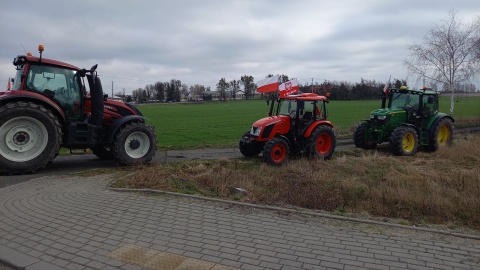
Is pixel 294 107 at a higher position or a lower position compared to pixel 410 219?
higher

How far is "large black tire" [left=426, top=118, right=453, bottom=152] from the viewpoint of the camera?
1373 centimetres

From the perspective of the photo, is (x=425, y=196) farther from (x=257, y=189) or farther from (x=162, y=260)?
(x=162, y=260)

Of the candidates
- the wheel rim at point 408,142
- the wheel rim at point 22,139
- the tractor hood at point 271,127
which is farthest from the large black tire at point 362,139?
the wheel rim at point 22,139

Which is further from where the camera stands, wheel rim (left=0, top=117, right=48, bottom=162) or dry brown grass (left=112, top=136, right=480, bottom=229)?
wheel rim (left=0, top=117, right=48, bottom=162)

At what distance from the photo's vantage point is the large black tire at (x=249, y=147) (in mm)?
11390

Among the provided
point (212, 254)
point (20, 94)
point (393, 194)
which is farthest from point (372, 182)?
point (20, 94)

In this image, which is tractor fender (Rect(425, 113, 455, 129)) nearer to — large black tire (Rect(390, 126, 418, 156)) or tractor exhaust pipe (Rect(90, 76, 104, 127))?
large black tire (Rect(390, 126, 418, 156))

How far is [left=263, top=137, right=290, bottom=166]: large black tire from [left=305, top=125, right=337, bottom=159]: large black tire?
0.78 m

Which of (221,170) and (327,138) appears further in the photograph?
(327,138)

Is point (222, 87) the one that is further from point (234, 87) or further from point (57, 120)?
point (57, 120)

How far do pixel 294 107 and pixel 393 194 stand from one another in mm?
5349

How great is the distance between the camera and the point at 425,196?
253 inches

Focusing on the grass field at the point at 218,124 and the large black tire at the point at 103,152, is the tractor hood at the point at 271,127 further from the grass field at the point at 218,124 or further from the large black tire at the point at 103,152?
the grass field at the point at 218,124

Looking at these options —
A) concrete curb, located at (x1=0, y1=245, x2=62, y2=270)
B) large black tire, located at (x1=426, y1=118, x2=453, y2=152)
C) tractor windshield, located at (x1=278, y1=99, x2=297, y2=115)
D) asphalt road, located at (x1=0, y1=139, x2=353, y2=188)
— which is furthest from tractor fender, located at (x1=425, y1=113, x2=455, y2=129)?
concrete curb, located at (x1=0, y1=245, x2=62, y2=270)
